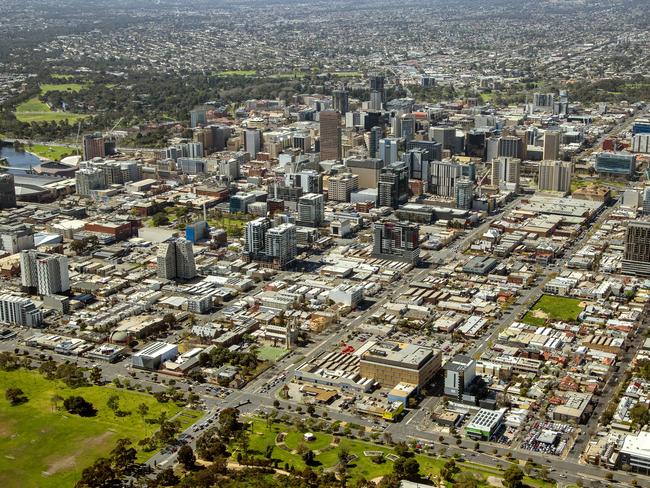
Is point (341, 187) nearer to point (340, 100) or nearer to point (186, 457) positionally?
point (340, 100)

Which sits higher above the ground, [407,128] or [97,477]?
[407,128]

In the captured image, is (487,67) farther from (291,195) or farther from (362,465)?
(362,465)

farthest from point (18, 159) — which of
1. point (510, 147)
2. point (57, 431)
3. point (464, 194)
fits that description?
point (57, 431)

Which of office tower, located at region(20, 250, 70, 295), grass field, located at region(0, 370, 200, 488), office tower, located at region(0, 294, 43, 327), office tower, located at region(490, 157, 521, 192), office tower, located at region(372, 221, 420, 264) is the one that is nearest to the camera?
grass field, located at region(0, 370, 200, 488)

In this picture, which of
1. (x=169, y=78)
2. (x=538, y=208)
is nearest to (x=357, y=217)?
(x=538, y=208)

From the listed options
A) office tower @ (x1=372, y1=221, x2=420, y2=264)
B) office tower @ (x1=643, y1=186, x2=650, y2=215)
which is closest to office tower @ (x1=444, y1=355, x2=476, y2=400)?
office tower @ (x1=372, y1=221, x2=420, y2=264)

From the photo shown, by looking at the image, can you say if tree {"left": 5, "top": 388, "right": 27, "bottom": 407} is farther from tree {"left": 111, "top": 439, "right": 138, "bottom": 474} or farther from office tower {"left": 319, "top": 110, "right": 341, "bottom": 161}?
office tower {"left": 319, "top": 110, "right": 341, "bottom": 161}
